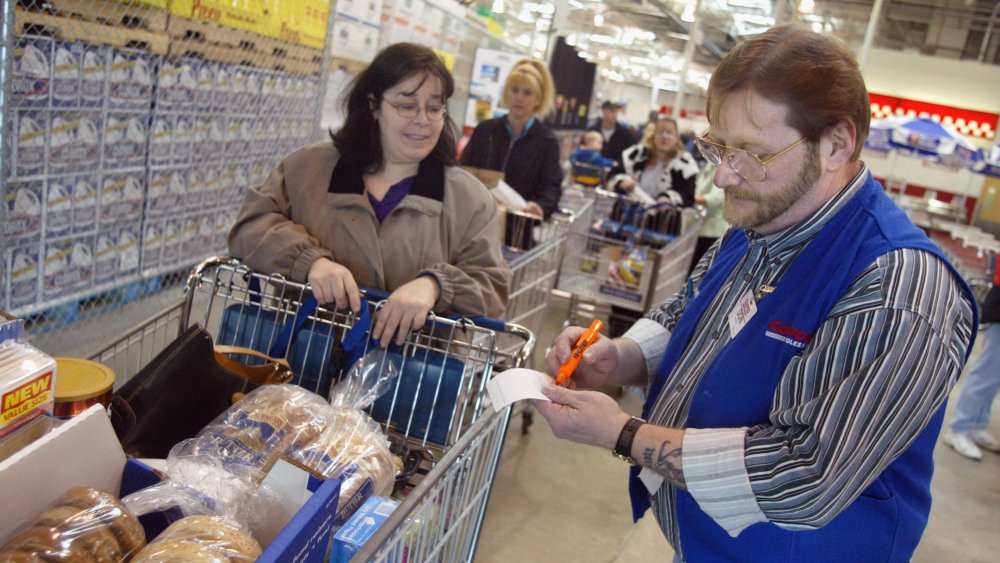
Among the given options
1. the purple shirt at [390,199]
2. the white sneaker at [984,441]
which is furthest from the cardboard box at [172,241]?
the white sneaker at [984,441]

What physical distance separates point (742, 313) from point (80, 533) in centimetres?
117

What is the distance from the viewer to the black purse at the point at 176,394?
5.55ft

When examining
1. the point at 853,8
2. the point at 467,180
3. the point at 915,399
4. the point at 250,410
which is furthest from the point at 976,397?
the point at 853,8

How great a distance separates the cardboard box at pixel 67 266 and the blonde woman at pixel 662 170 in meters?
3.93

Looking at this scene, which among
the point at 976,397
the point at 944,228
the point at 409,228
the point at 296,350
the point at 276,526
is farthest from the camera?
the point at 944,228

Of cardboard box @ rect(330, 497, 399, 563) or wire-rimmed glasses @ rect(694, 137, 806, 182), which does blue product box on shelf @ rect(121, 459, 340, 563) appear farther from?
wire-rimmed glasses @ rect(694, 137, 806, 182)

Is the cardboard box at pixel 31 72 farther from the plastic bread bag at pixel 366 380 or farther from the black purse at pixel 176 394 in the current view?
the plastic bread bag at pixel 366 380

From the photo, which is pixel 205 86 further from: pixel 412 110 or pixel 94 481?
pixel 94 481

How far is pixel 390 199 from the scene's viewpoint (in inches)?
94.2

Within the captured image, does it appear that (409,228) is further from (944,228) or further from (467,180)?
(944,228)

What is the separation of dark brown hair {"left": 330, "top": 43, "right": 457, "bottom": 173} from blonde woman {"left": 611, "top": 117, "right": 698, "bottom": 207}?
3948 millimetres

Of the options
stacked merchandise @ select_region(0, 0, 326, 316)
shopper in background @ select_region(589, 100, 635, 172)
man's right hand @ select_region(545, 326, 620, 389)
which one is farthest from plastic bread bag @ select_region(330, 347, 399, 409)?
shopper in background @ select_region(589, 100, 635, 172)

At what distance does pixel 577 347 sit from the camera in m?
1.82

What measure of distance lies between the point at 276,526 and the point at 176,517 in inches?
6.4
